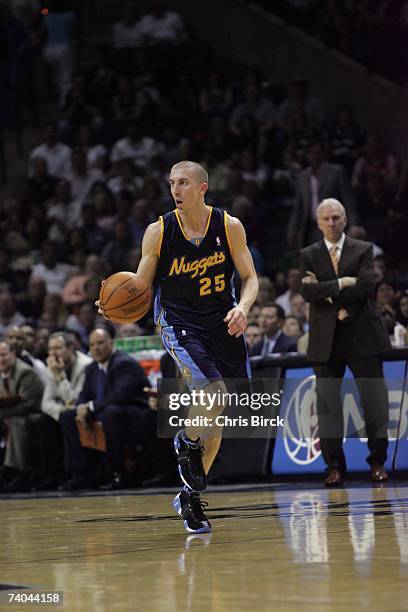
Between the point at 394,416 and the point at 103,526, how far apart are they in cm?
351

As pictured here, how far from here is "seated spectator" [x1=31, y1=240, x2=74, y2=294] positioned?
1557 centimetres

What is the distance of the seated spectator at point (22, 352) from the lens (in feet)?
40.4

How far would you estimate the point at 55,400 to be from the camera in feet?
39.7

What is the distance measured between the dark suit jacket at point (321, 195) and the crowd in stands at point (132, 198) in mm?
17

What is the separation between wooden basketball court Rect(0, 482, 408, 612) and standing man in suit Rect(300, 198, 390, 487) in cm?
85

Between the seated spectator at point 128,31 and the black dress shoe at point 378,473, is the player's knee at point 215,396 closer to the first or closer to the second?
the black dress shoe at point 378,473

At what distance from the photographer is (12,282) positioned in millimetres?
16141

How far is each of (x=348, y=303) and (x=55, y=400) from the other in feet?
13.1

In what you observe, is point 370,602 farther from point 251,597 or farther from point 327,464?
point 327,464

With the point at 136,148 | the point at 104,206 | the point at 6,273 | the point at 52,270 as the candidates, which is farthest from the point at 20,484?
the point at 136,148

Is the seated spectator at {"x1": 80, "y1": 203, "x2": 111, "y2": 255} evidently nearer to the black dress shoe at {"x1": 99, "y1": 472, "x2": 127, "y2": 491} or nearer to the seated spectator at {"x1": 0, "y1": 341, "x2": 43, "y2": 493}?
the seated spectator at {"x1": 0, "y1": 341, "x2": 43, "y2": 493}

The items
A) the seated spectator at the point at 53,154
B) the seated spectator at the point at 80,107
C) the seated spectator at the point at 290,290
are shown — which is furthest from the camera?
the seated spectator at the point at 80,107

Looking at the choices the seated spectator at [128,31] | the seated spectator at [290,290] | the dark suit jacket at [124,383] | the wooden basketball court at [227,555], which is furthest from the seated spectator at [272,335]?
the seated spectator at [128,31]

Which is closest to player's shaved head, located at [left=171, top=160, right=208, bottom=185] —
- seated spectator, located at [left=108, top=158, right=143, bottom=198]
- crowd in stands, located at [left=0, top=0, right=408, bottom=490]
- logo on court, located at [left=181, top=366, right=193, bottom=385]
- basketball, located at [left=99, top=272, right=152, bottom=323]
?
basketball, located at [left=99, top=272, right=152, bottom=323]
